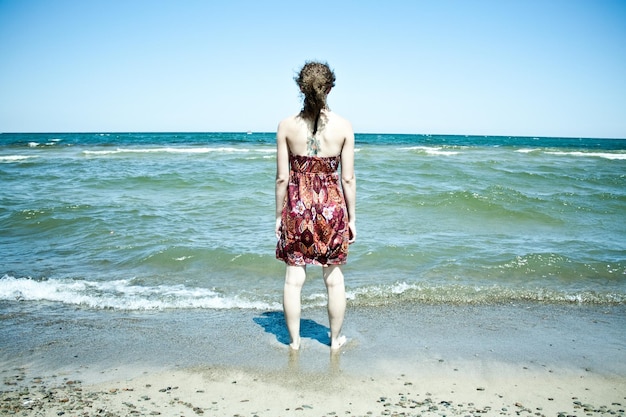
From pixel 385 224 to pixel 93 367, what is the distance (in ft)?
18.9

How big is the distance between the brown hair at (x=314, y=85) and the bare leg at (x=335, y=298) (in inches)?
41.0

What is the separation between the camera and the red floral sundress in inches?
130

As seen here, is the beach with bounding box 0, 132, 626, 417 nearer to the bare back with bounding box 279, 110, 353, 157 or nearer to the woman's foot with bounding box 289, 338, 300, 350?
the woman's foot with bounding box 289, 338, 300, 350

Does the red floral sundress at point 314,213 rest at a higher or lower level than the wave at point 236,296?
higher

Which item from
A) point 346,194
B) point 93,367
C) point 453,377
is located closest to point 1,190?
point 93,367

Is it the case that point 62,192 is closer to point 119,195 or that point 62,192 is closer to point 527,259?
point 119,195

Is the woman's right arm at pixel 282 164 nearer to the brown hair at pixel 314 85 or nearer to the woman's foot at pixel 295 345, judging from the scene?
the brown hair at pixel 314 85

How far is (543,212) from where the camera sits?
29.7 feet

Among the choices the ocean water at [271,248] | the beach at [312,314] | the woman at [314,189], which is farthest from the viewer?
the ocean water at [271,248]

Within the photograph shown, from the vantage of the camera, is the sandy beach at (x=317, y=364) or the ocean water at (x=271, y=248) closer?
the sandy beach at (x=317, y=364)

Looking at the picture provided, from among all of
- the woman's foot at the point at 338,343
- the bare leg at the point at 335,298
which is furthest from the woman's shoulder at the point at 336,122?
the woman's foot at the point at 338,343

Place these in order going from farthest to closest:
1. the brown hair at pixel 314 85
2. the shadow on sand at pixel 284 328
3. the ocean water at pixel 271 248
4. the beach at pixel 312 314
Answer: the ocean water at pixel 271 248, the shadow on sand at pixel 284 328, the brown hair at pixel 314 85, the beach at pixel 312 314

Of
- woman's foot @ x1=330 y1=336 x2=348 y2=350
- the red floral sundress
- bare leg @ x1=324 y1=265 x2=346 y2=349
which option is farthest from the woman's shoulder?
woman's foot @ x1=330 y1=336 x2=348 y2=350

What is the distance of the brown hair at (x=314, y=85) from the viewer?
3102mm
